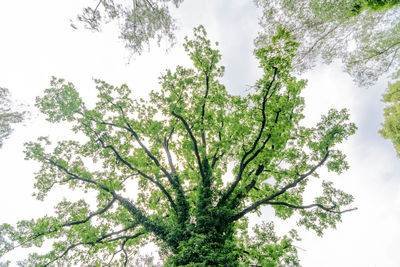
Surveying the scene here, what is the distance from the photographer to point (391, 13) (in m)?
8.27

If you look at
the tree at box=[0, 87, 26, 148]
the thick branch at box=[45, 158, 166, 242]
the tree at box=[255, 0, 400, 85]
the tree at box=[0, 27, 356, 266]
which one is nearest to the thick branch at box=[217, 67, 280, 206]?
the tree at box=[0, 27, 356, 266]

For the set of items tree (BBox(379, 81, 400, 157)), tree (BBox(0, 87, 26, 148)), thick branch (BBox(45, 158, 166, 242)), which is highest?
tree (BBox(0, 87, 26, 148))

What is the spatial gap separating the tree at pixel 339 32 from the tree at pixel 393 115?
196 centimetres

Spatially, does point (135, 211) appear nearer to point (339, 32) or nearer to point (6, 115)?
point (6, 115)

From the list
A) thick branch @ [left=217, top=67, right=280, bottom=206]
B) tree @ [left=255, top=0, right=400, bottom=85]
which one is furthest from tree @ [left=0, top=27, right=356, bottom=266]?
tree @ [left=255, top=0, right=400, bottom=85]

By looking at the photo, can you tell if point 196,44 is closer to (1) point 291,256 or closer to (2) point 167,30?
(2) point 167,30

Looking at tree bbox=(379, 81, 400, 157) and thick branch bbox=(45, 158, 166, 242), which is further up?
tree bbox=(379, 81, 400, 157)

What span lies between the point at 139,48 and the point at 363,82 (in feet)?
42.3

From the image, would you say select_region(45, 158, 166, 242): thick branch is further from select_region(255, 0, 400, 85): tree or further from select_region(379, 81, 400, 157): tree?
select_region(379, 81, 400, 157): tree

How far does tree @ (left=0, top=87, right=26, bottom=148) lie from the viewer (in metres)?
9.48

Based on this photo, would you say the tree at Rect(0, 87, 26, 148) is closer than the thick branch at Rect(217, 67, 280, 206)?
No

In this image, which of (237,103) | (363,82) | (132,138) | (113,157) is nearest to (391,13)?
(363,82)

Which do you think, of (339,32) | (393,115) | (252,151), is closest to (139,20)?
(252,151)

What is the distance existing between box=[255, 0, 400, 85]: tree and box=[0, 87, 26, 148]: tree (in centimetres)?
1578
